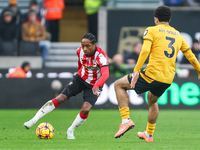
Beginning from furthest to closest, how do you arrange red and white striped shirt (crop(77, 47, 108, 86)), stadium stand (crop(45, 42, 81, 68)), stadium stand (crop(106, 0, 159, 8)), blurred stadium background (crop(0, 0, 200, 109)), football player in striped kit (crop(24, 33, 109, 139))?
stadium stand (crop(106, 0, 159, 8))
stadium stand (crop(45, 42, 81, 68))
blurred stadium background (crop(0, 0, 200, 109))
red and white striped shirt (crop(77, 47, 108, 86))
football player in striped kit (crop(24, 33, 109, 139))

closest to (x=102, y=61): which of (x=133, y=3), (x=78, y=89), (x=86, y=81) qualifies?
(x=86, y=81)

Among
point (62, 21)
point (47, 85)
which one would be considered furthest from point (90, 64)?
point (62, 21)

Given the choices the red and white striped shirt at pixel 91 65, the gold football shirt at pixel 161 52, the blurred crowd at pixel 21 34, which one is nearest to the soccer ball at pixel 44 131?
the red and white striped shirt at pixel 91 65

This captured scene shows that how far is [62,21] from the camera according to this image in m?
20.5

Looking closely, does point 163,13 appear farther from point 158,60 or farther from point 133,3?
point 133,3

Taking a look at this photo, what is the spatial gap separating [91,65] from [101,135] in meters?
1.36

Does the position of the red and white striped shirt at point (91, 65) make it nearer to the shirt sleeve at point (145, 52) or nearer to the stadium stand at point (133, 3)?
the shirt sleeve at point (145, 52)

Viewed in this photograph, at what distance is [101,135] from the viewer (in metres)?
8.13

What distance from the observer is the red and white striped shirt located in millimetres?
7750

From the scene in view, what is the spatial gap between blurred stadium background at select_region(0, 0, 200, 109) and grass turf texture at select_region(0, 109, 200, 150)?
238cm

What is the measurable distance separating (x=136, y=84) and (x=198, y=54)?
10.2 m

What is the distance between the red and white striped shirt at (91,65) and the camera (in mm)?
7750

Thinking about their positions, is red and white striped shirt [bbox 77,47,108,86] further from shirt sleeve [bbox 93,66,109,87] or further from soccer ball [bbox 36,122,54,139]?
soccer ball [bbox 36,122,54,139]

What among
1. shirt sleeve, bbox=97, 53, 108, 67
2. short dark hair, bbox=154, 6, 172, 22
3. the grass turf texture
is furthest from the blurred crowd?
short dark hair, bbox=154, 6, 172, 22
